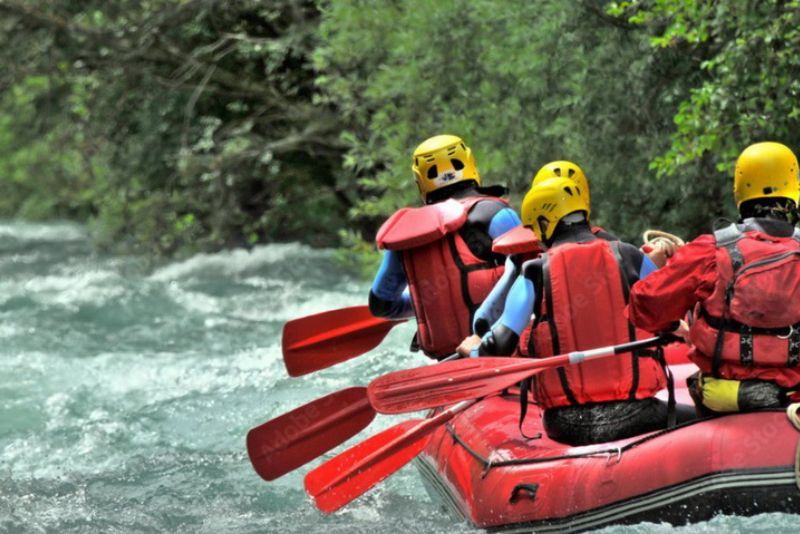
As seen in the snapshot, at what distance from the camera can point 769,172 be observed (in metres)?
4.14

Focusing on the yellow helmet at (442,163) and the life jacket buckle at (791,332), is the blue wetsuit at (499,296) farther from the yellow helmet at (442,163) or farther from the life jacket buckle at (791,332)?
the life jacket buckle at (791,332)

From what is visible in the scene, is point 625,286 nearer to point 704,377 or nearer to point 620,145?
point 704,377

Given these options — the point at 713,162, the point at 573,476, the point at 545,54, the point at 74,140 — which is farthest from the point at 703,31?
the point at 74,140

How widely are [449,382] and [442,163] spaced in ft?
3.77

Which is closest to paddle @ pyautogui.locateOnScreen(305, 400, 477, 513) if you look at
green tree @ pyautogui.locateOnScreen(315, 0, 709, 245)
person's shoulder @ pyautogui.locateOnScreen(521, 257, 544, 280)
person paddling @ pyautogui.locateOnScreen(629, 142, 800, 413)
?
person's shoulder @ pyautogui.locateOnScreen(521, 257, 544, 280)

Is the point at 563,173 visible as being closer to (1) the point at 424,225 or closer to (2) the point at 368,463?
(1) the point at 424,225

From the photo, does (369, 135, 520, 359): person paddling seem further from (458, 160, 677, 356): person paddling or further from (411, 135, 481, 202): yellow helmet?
(458, 160, 677, 356): person paddling

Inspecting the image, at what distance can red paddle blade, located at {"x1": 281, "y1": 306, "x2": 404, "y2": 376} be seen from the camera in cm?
655

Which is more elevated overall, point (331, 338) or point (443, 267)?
point (443, 267)

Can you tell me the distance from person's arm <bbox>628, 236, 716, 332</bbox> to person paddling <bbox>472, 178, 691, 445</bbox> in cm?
35

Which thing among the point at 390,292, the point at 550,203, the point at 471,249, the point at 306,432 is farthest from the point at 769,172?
the point at 306,432

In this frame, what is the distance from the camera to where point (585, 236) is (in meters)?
4.56

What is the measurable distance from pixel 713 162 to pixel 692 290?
4972 mm

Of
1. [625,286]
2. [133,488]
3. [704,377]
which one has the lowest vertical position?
[133,488]
